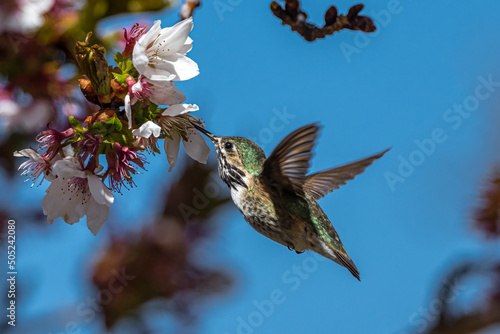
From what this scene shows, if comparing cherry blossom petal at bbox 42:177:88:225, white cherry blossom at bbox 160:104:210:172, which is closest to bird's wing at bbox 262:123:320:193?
white cherry blossom at bbox 160:104:210:172

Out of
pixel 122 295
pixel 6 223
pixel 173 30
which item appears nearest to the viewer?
pixel 173 30

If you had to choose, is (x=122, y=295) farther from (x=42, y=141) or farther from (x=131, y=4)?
(x=131, y=4)

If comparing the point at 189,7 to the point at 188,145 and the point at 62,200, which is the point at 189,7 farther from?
the point at 62,200

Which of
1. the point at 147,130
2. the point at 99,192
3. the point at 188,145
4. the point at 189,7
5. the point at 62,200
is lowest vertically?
the point at 62,200

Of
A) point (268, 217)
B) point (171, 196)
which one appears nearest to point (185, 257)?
point (171, 196)

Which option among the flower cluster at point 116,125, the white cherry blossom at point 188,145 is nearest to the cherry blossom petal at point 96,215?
the flower cluster at point 116,125

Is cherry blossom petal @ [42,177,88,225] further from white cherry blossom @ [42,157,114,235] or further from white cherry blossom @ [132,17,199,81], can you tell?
white cherry blossom @ [132,17,199,81]

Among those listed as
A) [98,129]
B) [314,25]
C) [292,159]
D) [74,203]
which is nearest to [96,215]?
[74,203]
